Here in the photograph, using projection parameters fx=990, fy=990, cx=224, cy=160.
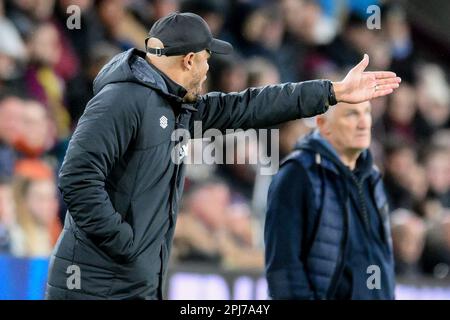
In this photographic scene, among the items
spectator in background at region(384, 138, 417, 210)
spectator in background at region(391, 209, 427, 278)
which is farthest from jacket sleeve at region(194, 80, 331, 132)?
spectator in background at region(384, 138, 417, 210)

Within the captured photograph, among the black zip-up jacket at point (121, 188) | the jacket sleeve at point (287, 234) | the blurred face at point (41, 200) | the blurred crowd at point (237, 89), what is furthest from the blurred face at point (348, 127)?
the blurred face at point (41, 200)

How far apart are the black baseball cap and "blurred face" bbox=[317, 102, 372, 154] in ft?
3.80

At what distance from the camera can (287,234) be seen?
4.30 meters

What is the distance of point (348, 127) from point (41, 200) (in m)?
2.25

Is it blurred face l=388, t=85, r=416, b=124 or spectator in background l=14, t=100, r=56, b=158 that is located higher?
blurred face l=388, t=85, r=416, b=124

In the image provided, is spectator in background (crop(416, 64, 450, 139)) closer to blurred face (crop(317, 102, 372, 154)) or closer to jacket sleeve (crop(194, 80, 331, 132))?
blurred face (crop(317, 102, 372, 154))

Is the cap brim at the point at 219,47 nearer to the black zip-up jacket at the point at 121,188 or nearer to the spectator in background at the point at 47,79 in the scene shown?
the black zip-up jacket at the point at 121,188

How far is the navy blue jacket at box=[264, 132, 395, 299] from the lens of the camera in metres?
4.29

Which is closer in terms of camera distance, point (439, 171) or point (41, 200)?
point (41, 200)

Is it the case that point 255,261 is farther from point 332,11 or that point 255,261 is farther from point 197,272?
point 332,11

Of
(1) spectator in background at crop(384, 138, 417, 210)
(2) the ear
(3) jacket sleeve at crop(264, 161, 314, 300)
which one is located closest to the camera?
(2) the ear

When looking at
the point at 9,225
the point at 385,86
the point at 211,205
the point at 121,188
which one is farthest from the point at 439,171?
the point at 121,188

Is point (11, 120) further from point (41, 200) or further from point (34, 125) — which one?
point (41, 200)

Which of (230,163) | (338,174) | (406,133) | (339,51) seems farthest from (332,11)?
(338,174)
